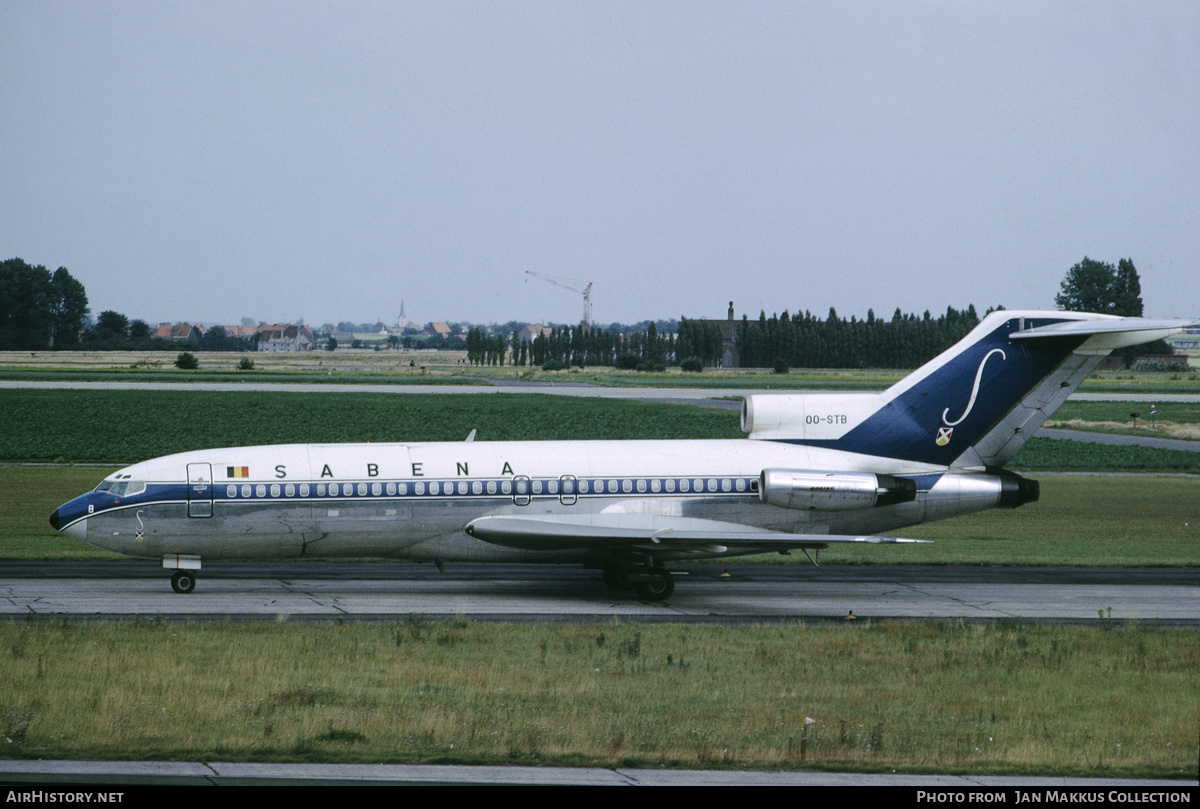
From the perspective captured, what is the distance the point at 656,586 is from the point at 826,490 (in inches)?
188

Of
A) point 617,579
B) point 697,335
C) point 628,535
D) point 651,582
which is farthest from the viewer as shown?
point 697,335

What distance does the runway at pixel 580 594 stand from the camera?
2448 centimetres

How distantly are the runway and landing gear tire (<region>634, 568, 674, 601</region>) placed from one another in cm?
34

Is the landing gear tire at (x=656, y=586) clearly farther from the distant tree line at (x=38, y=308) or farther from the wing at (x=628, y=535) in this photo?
the distant tree line at (x=38, y=308)

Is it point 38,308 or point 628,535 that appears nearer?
point 628,535

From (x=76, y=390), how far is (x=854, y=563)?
70.1 meters

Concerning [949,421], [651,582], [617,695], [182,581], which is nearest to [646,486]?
[651,582]

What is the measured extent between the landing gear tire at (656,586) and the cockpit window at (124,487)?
39.2 feet

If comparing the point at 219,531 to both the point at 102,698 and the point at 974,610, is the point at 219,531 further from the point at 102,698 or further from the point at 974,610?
the point at 974,610

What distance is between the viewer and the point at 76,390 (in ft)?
277

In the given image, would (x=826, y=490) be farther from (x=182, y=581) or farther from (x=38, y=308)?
(x=38, y=308)

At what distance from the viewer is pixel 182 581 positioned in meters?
27.0

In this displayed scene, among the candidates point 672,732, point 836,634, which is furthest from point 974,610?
point 672,732

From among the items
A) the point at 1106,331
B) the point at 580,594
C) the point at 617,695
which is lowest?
the point at 580,594
